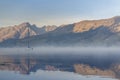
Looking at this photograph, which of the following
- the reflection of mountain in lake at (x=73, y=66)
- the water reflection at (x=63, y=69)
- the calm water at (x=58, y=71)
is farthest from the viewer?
the reflection of mountain in lake at (x=73, y=66)

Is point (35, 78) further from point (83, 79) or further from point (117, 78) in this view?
point (117, 78)

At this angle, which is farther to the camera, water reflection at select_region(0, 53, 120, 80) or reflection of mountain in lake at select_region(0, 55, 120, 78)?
reflection of mountain in lake at select_region(0, 55, 120, 78)

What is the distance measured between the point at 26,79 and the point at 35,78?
3579mm

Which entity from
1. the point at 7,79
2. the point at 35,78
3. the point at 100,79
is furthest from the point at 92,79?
the point at 7,79

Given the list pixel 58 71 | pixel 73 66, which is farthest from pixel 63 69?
pixel 73 66

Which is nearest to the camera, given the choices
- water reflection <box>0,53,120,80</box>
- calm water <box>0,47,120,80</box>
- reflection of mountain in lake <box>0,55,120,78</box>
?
calm water <box>0,47,120,80</box>

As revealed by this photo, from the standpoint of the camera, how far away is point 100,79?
227 ft

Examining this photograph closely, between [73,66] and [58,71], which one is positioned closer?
[58,71]

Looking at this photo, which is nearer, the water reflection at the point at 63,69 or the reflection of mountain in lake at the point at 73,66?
the water reflection at the point at 63,69

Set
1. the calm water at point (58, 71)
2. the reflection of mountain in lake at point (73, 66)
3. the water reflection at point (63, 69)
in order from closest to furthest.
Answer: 1. the calm water at point (58, 71)
2. the water reflection at point (63, 69)
3. the reflection of mountain in lake at point (73, 66)

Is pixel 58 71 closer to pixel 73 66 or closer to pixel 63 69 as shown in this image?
pixel 63 69

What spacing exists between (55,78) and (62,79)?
2703 millimetres

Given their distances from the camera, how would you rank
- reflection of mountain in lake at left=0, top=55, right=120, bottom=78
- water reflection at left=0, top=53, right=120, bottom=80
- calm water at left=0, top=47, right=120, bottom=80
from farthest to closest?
reflection of mountain in lake at left=0, top=55, right=120, bottom=78 < water reflection at left=0, top=53, right=120, bottom=80 < calm water at left=0, top=47, right=120, bottom=80

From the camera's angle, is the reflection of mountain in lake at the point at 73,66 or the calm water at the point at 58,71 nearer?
the calm water at the point at 58,71
